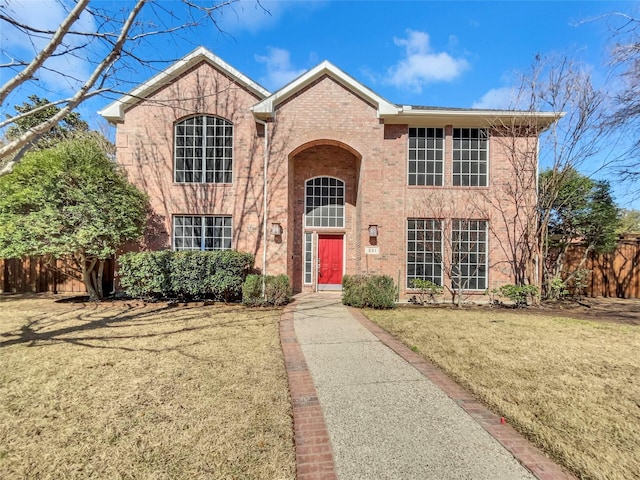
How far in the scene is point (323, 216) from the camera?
12273mm

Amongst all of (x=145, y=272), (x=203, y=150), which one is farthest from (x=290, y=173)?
(x=145, y=272)

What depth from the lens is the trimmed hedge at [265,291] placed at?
923 cm

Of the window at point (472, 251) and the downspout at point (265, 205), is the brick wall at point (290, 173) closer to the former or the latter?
the downspout at point (265, 205)

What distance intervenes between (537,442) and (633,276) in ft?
47.0

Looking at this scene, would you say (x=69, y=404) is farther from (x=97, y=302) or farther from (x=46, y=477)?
(x=97, y=302)

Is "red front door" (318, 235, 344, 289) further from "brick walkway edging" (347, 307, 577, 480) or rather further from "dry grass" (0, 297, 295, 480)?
"brick walkway edging" (347, 307, 577, 480)

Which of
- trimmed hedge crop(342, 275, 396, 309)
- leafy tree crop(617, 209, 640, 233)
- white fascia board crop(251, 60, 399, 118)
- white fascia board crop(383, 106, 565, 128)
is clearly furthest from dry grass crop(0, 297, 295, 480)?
leafy tree crop(617, 209, 640, 233)

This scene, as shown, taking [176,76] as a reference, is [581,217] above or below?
below

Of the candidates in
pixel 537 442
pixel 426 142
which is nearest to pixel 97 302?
pixel 537 442

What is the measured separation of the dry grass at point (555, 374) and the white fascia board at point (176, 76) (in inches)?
357

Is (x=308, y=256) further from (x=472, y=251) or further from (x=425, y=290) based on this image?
(x=472, y=251)

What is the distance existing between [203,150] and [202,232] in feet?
9.88

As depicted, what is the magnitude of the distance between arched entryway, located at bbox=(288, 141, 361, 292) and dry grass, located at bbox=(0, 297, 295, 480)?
5.78m

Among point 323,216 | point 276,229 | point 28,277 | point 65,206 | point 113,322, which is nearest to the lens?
point 113,322
